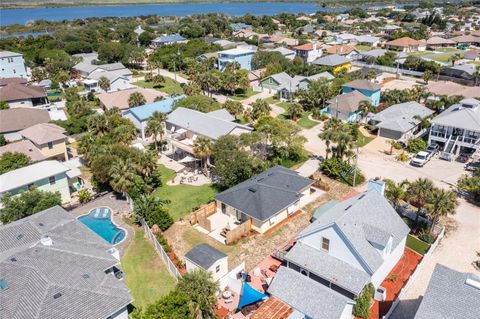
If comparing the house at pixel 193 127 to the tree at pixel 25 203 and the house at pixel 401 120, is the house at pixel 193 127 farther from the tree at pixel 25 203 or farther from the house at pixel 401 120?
the house at pixel 401 120

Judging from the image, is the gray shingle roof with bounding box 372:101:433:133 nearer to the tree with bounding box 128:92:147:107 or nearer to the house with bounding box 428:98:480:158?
the house with bounding box 428:98:480:158

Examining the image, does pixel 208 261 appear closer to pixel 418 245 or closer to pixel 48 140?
pixel 418 245

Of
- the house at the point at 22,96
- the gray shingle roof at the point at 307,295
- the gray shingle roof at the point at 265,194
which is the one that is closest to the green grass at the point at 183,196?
the gray shingle roof at the point at 265,194

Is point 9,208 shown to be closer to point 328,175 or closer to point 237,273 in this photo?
point 237,273

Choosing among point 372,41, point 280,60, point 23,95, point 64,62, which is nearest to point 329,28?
point 372,41

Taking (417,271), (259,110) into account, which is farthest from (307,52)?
(417,271)
